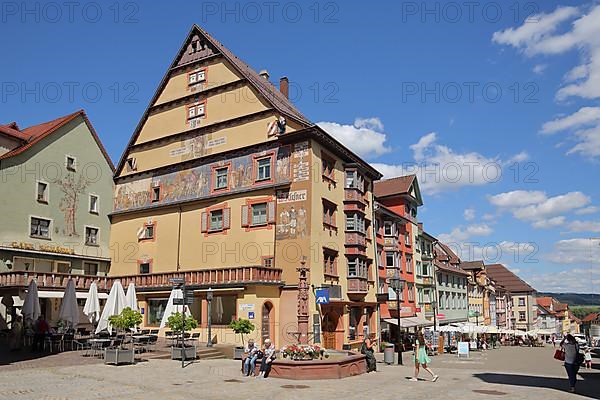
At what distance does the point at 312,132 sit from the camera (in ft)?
110

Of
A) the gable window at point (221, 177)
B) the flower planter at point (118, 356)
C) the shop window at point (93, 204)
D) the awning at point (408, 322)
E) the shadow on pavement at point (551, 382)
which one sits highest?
the gable window at point (221, 177)

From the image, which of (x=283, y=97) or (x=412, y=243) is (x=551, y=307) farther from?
(x=283, y=97)

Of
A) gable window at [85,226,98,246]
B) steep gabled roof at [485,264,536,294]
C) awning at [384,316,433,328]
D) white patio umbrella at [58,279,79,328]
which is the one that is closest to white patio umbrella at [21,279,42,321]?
white patio umbrella at [58,279,79,328]

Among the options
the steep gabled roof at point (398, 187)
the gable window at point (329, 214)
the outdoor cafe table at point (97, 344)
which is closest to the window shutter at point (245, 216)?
the gable window at point (329, 214)

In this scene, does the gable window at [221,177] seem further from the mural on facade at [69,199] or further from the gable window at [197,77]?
the mural on facade at [69,199]

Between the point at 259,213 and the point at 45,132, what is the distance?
16038 millimetres

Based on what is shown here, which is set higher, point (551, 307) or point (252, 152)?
point (252, 152)

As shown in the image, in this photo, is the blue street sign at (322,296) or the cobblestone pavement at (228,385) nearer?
the cobblestone pavement at (228,385)

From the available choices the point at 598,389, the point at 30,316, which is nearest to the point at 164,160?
the point at 30,316

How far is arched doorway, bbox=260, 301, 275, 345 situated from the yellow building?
8 cm

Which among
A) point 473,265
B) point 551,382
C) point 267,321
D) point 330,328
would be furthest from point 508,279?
point 551,382

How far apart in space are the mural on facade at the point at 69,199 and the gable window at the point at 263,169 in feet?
46.2

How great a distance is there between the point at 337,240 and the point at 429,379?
1556cm

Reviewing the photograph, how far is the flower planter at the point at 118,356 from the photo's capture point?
22908 millimetres
